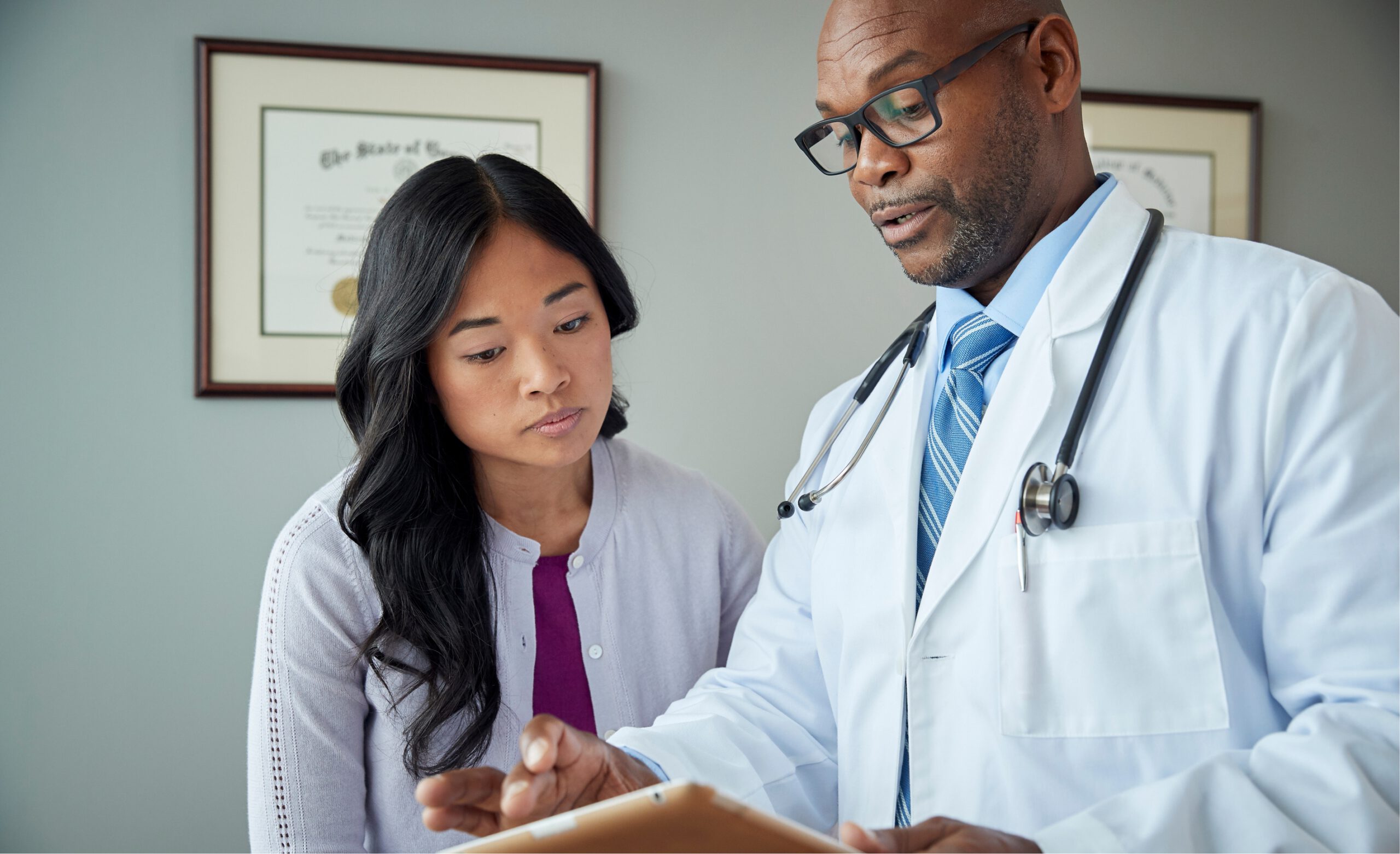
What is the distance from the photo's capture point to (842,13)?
1.22 metres

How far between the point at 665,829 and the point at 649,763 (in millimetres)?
479

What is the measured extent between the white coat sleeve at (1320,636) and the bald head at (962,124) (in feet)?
1.16

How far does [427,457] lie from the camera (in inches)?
61.7

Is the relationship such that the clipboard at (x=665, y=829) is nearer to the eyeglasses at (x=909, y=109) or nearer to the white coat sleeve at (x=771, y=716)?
the white coat sleeve at (x=771, y=716)

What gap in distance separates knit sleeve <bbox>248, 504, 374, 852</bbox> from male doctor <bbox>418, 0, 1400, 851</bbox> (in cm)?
45

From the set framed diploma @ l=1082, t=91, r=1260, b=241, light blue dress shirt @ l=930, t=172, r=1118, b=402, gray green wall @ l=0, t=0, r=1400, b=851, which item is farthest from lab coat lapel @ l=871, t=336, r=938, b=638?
framed diploma @ l=1082, t=91, r=1260, b=241

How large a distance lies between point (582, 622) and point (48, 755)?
1.43 m

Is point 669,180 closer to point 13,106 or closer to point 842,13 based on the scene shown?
point 842,13

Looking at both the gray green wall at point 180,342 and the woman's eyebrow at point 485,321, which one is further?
the gray green wall at point 180,342

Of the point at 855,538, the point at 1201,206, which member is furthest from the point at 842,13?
the point at 1201,206

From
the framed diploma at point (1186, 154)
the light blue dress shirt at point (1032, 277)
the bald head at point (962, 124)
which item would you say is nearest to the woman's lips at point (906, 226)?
the bald head at point (962, 124)

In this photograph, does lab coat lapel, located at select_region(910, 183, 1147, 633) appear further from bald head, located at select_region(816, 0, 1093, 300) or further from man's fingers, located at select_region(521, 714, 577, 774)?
man's fingers, located at select_region(521, 714, 577, 774)

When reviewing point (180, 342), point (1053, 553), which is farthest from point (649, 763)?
point (180, 342)

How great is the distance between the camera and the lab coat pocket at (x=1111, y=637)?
97cm
